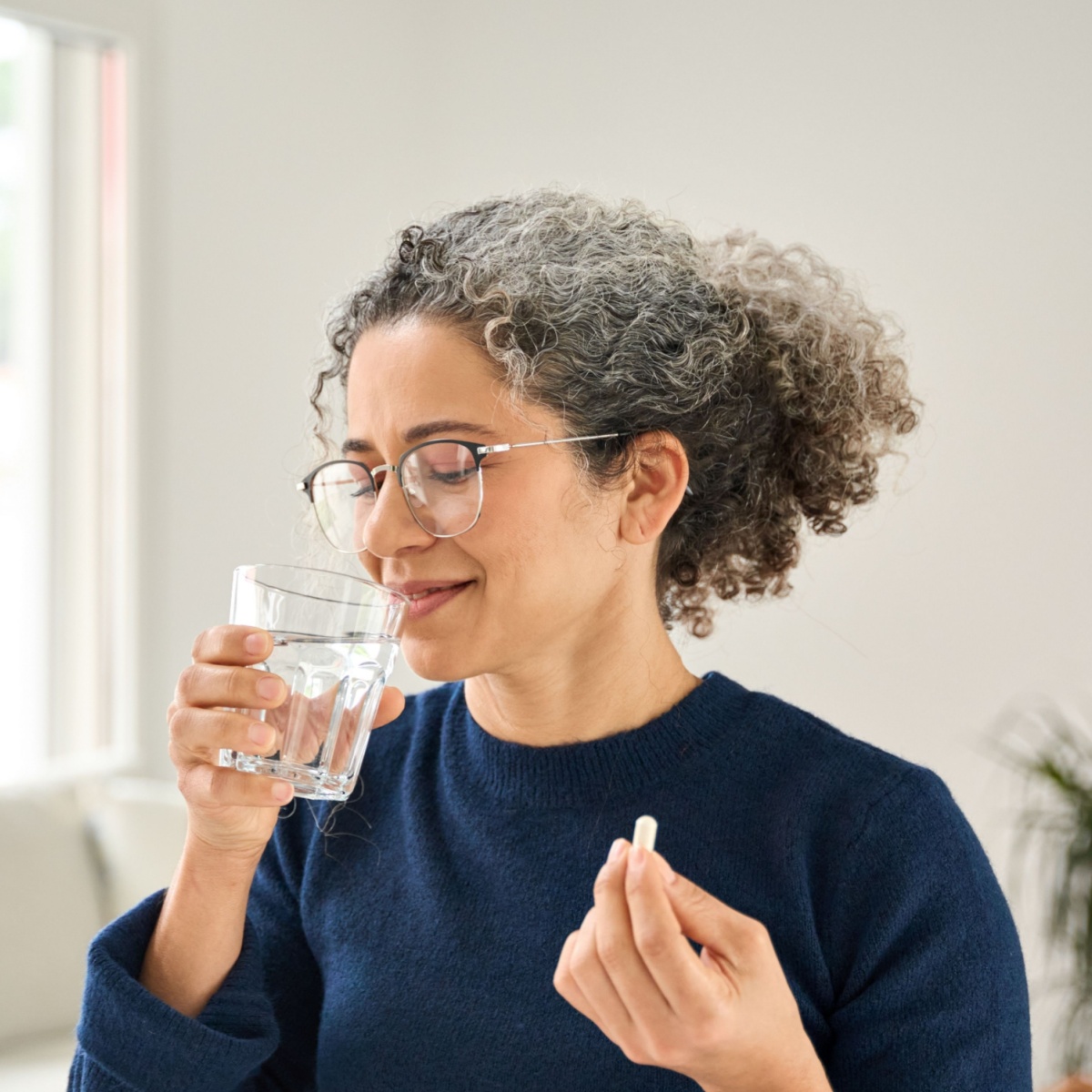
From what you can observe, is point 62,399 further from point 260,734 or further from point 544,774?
point 260,734

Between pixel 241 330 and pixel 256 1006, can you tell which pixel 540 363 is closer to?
pixel 256 1006

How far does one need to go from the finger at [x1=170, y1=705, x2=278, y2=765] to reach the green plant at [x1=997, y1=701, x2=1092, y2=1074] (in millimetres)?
1798

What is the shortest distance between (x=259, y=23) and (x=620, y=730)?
2.94m

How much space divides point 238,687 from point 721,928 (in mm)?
400

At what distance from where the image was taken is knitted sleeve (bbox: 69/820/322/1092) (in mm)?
1130

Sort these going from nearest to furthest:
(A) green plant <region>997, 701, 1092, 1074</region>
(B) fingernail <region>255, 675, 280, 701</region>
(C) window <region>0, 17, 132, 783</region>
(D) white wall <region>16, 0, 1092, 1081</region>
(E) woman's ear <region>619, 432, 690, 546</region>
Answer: (B) fingernail <region>255, 675, 280, 701</region>
(E) woman's ear <region>619, 432, 690, 546</region>
(A) green plant <region>997, 701, 1092, 1074</region>
(D) white wall <region>16, 0, 1092, 1081</region>
(C) window <region>0, 17, 132, 783</region>

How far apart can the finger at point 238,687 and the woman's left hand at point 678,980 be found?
29cm

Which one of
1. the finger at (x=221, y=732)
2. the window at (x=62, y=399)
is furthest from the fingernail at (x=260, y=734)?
the window at (x=62, y=399)

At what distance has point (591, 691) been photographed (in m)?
1.25

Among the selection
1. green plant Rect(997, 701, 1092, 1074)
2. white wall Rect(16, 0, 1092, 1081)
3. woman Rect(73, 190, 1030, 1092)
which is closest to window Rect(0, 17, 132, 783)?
white wall Rect(16, 0, 1092, 1081)

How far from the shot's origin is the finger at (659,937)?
78 centimetres

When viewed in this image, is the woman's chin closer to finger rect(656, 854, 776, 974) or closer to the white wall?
finger rect(656, 854, 776, 974)

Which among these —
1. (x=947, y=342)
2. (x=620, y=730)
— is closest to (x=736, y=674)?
(x=947, y=342)

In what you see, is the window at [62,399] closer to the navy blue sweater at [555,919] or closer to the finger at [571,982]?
the navy blue sweater at [555,919]
